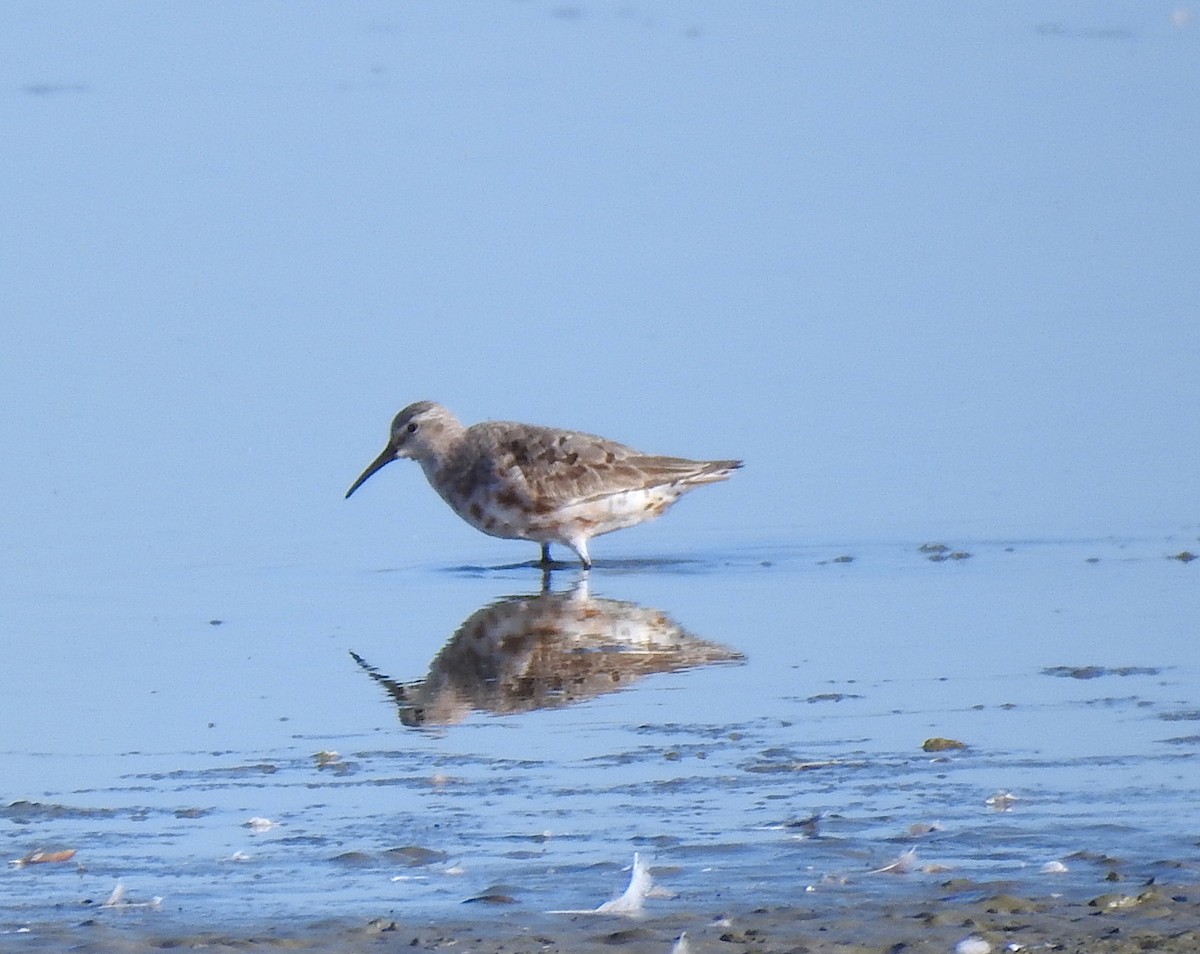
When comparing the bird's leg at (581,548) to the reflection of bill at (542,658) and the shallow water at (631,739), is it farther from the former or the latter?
the reflection of bill at (542,658)

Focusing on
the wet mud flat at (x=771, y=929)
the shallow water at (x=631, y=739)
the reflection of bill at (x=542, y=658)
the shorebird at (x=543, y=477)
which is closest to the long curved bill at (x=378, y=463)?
the shorebird at (x=543, y=477)

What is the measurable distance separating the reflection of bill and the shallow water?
0.06 ft

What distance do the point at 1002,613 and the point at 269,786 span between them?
3213 mm

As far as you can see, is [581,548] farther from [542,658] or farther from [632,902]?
[632,902]

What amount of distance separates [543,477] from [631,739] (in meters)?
4.00

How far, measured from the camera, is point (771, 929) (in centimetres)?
496

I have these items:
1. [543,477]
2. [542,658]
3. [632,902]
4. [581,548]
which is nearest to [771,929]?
[632,902]

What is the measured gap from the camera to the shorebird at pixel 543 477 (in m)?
10.7

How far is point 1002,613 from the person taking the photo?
8.66 meters

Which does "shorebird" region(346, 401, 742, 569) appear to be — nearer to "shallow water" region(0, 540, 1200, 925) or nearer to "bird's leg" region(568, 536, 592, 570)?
"bird's leg" region(568, 536, 592, 570)

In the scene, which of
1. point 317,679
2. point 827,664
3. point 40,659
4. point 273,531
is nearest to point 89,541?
point 273,531

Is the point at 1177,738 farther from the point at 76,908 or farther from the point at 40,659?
the point at 40,659

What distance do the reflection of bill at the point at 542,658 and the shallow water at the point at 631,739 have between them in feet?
0.06

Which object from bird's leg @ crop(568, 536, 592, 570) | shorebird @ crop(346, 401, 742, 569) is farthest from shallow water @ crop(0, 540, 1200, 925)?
shorebird @ crop(346, 401, 742, 569)
